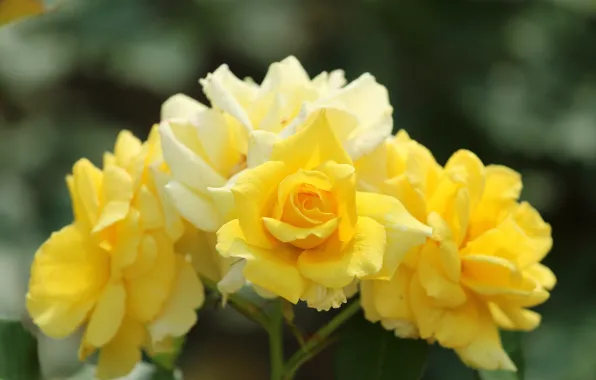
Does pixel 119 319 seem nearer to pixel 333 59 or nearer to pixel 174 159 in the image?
pixel 174 159

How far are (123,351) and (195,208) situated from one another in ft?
0.34

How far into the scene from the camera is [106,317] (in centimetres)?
45

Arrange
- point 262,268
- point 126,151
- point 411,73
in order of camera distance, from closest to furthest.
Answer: point 262,268
point 126,151
point 411,73

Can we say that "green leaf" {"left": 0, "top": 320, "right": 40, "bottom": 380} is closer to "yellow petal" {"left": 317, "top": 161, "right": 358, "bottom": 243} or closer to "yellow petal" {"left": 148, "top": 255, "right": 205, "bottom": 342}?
"yellow petal" {"left": 148, "top": 255, "right": 205, "bottom": 342}

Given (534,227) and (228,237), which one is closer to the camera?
(228,237)

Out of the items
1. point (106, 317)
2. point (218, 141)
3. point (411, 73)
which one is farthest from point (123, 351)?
point (411, 73)

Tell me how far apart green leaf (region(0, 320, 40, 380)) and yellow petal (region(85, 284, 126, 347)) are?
3.7 inches

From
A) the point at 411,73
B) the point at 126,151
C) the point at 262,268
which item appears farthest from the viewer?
the point at 411,73

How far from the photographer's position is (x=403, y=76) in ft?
5.09

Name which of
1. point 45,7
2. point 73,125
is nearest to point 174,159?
point 45,7

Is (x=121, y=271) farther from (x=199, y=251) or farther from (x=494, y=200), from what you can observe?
(x=494, y=200)

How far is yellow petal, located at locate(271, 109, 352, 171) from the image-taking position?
40cm

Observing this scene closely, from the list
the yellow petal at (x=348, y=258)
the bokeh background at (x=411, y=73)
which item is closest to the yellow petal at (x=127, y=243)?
the yellow petal at (x=348, y=258)

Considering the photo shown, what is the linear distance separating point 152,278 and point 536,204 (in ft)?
3.70
